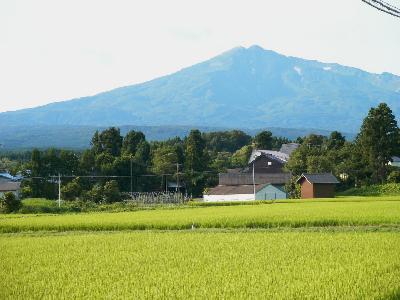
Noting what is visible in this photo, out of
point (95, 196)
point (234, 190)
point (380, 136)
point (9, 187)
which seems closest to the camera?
point (95, 196)

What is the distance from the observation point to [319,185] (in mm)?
54188

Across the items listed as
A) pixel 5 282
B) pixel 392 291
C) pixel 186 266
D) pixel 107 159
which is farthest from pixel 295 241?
pixel 107 159

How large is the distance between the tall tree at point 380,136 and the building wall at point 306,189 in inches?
264

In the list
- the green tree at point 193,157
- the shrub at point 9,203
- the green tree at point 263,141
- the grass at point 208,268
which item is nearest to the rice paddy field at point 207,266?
the grass at point 208,268

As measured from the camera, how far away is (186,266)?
12.6m

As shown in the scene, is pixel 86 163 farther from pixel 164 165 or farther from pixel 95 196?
pixel 95 196

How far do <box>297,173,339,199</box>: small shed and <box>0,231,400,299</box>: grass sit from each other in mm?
36372

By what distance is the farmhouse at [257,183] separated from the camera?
60594mm

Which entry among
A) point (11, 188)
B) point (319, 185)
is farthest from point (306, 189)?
point (11, 188)

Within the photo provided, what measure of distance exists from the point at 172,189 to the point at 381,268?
62.1 m

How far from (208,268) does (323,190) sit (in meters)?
43.8

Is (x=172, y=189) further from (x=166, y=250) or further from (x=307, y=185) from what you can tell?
(x=166, y=250)

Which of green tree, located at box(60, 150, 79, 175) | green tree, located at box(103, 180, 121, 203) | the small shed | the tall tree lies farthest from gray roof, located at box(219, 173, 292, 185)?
green tree, located at box(103, 180, 121, 203)

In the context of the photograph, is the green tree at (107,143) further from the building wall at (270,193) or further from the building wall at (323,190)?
the building wall at (323,190)
